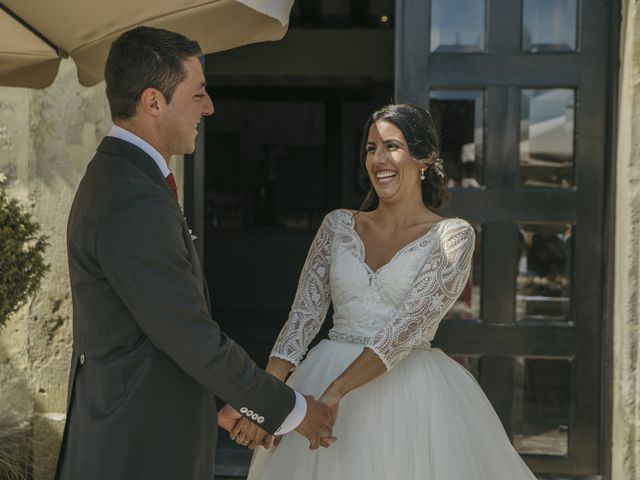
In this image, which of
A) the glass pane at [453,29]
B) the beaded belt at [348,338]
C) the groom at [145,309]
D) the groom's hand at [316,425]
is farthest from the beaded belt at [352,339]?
the glass pane at [453,29]

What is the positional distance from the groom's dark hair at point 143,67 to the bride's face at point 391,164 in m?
0.97

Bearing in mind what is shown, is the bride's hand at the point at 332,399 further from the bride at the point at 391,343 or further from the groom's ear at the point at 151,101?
the groom's ear at the point at 151,101

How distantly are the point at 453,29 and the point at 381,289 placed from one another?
7.22 ft

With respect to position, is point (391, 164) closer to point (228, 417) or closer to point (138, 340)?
point (228, 417)

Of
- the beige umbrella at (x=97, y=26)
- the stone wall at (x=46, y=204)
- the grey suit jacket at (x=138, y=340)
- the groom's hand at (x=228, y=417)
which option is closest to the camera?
the grey suit jacket at (x=138, y=340)

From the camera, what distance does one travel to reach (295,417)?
2404 millimetres

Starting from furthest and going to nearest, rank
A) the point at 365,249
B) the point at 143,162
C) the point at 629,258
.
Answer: the point at 629,258 < the point at 365,249 < the point at 143,162

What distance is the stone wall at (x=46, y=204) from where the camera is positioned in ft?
15.0

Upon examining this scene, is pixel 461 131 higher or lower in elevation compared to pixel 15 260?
higher

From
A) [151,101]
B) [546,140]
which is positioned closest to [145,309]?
[151,101]

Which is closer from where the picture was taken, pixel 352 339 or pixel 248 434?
pixel 248 434

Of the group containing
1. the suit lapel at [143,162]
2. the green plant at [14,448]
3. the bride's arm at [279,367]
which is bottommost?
the green plant at [14,448]

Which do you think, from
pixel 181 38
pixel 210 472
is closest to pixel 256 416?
pixel 210 472

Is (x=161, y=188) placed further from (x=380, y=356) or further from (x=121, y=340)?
(x=380, y=356)
